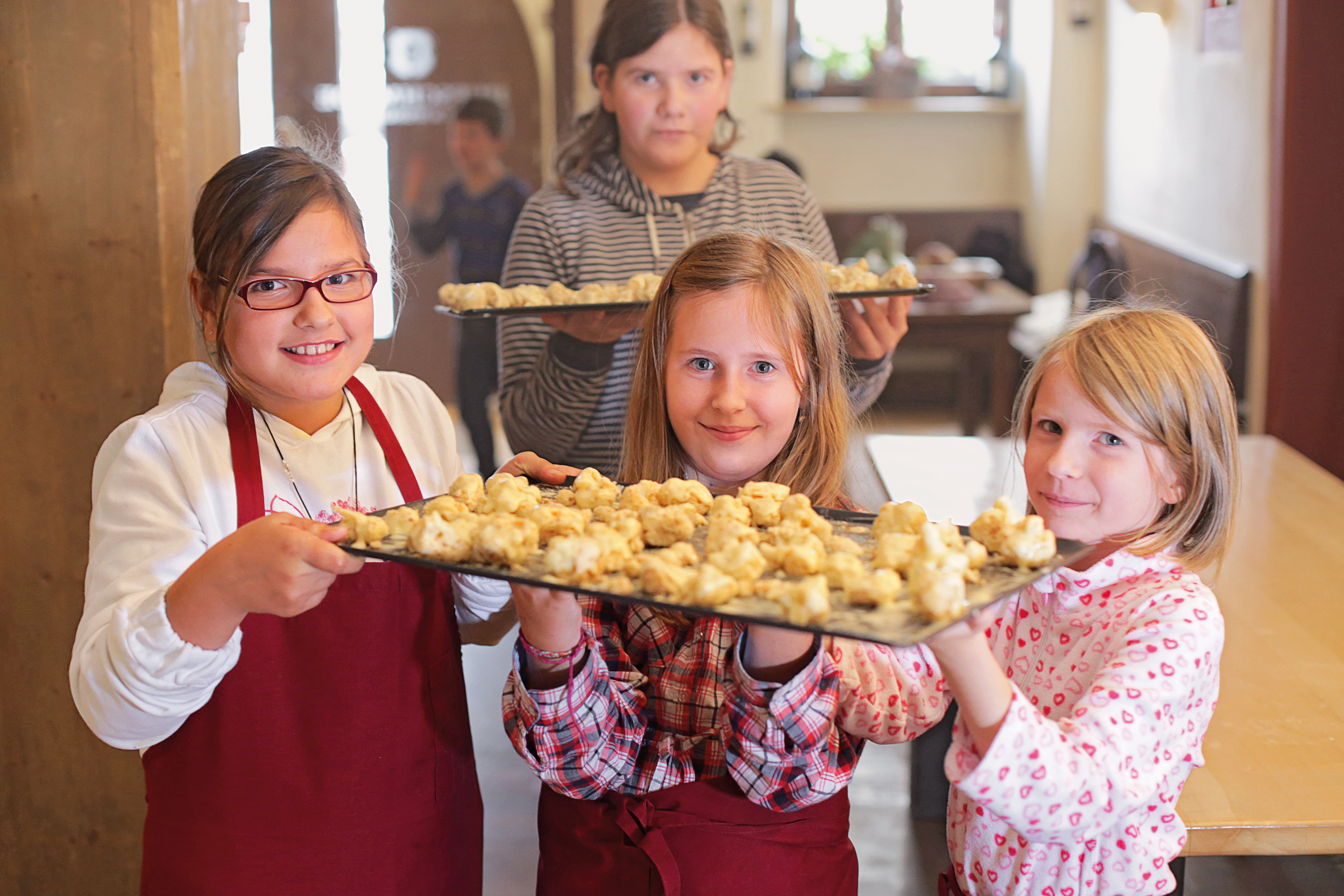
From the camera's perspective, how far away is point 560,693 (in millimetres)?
1157

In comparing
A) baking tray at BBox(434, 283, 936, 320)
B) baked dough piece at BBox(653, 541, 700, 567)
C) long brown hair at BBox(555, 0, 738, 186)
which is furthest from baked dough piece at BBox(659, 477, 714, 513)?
long brown hair at BBox(555, 0, 738, 186)

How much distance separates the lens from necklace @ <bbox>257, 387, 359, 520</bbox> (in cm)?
133

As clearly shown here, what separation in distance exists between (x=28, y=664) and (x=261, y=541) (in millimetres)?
967

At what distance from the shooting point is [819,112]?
7.05m

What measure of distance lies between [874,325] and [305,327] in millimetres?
992

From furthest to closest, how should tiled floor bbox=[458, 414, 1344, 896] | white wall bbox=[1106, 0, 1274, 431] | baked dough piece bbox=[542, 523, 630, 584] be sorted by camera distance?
1. white wall bbox=[1106, 0, 1274, 431]
2. tiled floor bbox=[458, 414, 1344, 896]
3. baked dough piece bbox=[542, 523, 630, 584]

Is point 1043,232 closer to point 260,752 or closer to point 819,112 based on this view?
point 819,112

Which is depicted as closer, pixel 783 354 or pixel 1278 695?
pixel 783 354

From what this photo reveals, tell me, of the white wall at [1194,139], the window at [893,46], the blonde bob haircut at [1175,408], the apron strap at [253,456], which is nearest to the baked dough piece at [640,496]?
the apron strap at [253,456]

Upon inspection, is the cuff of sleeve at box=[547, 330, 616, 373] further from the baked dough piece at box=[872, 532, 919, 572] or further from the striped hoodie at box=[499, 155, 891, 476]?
the baked dough piece at box=[872, 532, 919, 572]

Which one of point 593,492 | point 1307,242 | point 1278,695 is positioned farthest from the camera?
point 1307,242

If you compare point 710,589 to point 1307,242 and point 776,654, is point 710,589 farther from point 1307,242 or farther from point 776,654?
point 1307,242

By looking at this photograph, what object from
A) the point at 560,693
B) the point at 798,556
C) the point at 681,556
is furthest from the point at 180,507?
the point at 798,556

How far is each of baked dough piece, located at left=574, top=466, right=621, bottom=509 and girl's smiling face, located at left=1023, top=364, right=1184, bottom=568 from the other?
45 cm
